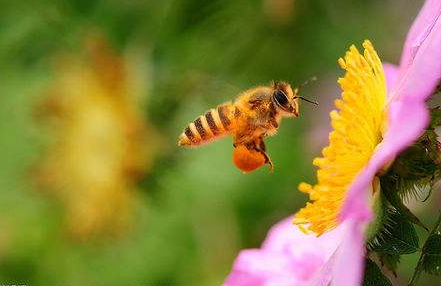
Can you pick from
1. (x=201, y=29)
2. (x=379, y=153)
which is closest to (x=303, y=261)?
(x=379, y=153)

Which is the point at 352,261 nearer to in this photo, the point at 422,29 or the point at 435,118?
the point at 435,118

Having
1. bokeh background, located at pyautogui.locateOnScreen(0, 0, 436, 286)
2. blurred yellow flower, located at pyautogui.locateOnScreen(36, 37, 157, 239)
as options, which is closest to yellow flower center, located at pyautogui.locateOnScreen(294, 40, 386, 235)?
bokeh background, located at pyautogui.locateOnScreen(0, 0, 436, 286)

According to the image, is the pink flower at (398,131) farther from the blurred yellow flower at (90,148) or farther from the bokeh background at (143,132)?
the blurred yellow flower at (90,148)

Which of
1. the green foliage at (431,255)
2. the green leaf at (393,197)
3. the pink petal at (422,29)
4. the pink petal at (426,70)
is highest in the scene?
the pink petal at (422,29)

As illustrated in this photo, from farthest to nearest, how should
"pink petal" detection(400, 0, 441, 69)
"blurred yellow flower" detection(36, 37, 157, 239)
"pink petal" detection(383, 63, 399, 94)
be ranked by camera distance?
"blurred yellow flower" detection(36, 37, 157, 239), "pink petal" detection(383, 63, 399, 94), "pink petal" detection(400, 0, 441, 69)

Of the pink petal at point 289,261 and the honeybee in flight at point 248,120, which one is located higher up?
the honeybee in flight at point 248,120

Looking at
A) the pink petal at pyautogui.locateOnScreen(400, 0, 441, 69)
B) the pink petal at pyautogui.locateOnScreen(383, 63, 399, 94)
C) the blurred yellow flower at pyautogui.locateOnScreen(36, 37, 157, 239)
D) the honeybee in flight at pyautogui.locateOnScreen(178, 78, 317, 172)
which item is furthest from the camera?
the blurred yellow flower at pyautogui.locateOnScreen(36, 37, 157, 239)

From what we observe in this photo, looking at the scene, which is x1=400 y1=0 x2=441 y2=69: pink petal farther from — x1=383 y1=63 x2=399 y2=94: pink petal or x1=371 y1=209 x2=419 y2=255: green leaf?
x1=371 y1=209 x2=419 y2=255: green leaf

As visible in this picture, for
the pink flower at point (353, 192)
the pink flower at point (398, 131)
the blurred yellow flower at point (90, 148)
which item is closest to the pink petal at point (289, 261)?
the pink flower at point (353, 192)
